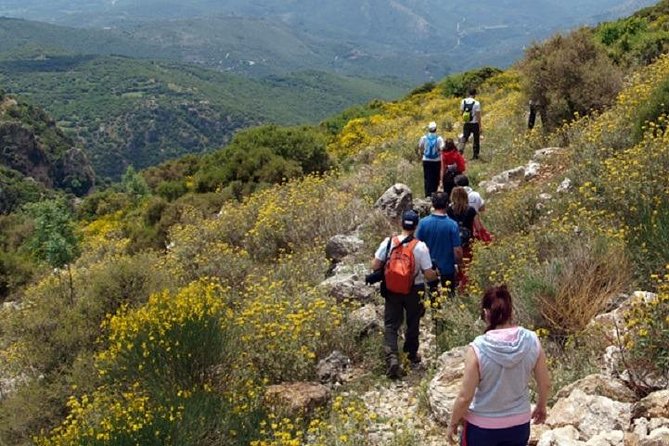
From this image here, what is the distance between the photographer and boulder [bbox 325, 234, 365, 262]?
9.12 metres

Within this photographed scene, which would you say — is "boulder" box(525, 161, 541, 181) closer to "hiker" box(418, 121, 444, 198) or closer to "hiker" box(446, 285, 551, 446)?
"hiker" box(418, 121, 444, 198)

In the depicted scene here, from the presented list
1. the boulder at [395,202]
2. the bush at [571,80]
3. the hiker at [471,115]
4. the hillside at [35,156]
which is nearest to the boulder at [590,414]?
the boulder at [395,202]

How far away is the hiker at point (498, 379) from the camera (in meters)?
3.57

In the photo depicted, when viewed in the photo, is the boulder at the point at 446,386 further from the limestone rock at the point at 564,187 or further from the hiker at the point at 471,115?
the hiker at the point at 471,115

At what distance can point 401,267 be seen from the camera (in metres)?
6.00

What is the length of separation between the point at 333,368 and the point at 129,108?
522ft

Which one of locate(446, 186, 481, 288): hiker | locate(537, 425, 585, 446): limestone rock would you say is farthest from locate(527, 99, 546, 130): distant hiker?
locate(537, 425, 585, 446): limestone rock

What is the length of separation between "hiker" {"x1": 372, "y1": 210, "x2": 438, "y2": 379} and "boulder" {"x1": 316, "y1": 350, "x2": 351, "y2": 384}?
0.53m

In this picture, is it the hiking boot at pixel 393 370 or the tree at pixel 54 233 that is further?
the tree at pixel 54 233

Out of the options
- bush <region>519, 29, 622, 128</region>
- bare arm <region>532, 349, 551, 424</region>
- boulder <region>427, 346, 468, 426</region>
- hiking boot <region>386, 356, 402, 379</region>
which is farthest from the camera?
bush <region>519, 29, 622, 128</region>

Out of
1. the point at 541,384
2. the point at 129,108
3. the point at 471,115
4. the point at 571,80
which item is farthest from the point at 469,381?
the point at 129,108

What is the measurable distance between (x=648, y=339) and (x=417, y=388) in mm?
2059

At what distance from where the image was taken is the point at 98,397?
19.2 ft

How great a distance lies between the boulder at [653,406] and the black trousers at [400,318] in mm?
2560
